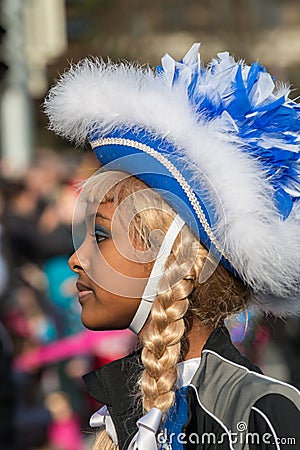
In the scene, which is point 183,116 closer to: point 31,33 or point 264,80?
point 264,80

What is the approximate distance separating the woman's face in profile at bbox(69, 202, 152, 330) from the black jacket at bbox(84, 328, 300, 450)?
0.17 metres

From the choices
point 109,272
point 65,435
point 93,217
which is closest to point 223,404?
point 109,272

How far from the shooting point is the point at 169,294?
223 cm

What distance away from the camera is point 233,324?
8.13ft

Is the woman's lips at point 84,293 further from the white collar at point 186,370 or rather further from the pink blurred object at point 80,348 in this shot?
the pink blurred object at point 80,348

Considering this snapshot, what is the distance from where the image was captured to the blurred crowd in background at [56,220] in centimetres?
572

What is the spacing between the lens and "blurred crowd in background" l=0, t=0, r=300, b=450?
5719 mm

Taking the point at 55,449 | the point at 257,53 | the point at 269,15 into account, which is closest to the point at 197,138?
the point at 55,449

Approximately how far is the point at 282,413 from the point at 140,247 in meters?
0.52

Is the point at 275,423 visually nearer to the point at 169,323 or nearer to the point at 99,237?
the point at 169,323

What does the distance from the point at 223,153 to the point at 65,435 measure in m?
4.27

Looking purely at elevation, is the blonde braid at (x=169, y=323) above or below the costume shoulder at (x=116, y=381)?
above

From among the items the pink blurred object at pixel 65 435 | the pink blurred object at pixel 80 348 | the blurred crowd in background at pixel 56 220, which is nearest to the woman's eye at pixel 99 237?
the blurred crowd in background at pixel 56 220

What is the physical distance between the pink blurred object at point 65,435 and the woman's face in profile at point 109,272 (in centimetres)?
390
